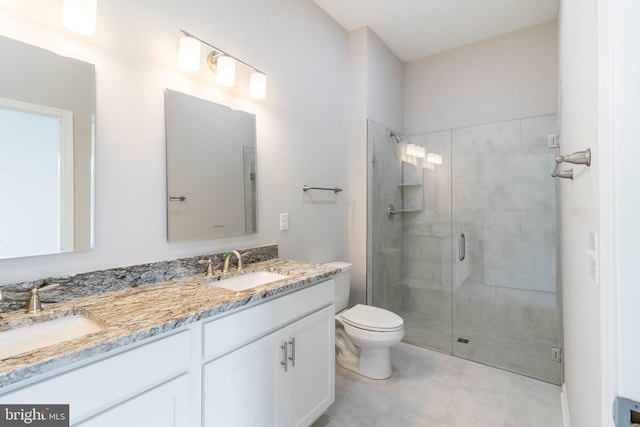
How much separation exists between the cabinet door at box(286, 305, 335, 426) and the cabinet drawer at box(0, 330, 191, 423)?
0.55 meters

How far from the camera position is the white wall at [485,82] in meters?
2.67

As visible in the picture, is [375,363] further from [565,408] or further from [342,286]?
[565,408]

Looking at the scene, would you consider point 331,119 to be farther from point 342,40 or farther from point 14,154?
point 14,154

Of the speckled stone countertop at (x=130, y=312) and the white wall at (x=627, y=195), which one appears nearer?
the white wall at (x=627, y=195)

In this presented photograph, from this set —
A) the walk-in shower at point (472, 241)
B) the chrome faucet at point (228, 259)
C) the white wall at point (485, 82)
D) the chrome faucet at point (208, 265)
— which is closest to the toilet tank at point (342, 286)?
the walk-in shower at point (472, 241)

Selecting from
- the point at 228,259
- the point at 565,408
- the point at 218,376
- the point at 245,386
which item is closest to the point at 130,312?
the point at 218,376

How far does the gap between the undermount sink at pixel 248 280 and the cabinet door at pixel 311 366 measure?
0.97ft

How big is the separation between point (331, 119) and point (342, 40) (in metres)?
0.75

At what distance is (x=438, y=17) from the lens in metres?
2.57

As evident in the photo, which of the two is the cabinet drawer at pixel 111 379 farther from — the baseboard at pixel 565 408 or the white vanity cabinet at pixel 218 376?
the baseboard at pixel 565 408

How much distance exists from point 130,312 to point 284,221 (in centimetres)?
120

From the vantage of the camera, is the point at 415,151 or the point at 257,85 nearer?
the point at 257,85

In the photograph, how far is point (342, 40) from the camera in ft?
8.84

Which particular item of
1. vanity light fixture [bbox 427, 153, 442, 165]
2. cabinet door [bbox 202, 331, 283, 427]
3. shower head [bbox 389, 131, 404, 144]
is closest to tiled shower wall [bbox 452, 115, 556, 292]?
vanity light fixture [bbox 427, 153, 442, 165]
